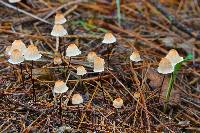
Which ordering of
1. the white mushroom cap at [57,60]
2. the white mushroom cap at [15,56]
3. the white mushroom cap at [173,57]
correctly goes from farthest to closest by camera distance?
the white mushroom cap at [57,60]
the white mushroom cap at [173,57]
the white mushroom cap at [15,56]

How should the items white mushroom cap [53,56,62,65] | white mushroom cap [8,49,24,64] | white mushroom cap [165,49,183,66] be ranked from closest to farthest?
white mushroom cap [8,49,24,64]
white mushroom cap [165,49,183,66]
white mushroom cap [53,56,62,65]

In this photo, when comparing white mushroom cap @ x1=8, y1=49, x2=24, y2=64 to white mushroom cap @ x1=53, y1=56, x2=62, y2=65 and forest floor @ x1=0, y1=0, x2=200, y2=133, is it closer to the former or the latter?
forest floor @ x1=0, y1=0, x2=200, y2=133

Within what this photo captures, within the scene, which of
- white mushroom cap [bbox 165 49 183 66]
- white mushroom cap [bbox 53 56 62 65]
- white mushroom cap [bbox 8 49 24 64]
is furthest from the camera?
white mushroom cap [bbox 53 56 62 65]

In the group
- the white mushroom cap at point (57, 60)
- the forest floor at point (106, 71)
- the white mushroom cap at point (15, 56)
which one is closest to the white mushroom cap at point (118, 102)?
the forest floor at point (106, 71)

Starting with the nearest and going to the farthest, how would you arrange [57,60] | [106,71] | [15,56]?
1. [15,56]
2. [57,60]
3. [106,71]

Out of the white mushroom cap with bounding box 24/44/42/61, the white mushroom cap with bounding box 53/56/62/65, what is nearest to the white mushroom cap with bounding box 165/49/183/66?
the white mushroom cap with bounding box 53/56/62/65

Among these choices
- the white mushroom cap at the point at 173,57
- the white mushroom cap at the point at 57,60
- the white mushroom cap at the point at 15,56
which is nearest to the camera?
the white mushroom cap at the point at 15,56

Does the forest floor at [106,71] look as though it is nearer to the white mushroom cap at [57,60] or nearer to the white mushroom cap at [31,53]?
the white mushroom cap at [57,60]

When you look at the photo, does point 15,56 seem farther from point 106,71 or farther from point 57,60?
point 106,71

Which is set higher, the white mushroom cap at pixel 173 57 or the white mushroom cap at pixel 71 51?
the white mushroom cap at pixel 71 51

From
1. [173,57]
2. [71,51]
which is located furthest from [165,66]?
[71,51]
